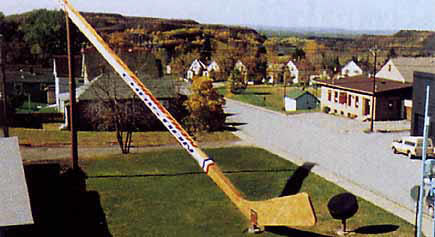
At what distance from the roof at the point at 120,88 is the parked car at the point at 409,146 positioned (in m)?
1.83

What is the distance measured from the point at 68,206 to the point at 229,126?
118 cm

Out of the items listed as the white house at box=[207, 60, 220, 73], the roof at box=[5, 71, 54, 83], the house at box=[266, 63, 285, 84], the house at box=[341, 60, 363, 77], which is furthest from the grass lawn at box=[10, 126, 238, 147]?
the house at box=[341, 60, 363, 77]

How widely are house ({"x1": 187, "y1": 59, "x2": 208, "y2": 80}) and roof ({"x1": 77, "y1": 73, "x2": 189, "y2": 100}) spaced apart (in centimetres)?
14

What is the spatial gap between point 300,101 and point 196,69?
937 millimetres

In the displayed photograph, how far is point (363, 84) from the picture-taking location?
4.77 m

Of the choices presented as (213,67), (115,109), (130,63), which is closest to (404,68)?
(213,67)

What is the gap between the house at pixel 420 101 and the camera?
466 centimetres

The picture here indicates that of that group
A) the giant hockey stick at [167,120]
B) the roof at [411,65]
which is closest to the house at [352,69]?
the roof at [411,65]

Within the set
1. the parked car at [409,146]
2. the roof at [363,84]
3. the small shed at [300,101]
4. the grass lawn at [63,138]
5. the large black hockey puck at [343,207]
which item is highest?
the roof at [363,84]

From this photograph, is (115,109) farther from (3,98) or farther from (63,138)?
(3,98)

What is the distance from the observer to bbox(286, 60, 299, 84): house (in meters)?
4.45

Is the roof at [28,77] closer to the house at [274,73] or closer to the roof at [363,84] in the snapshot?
the house at [274,73]

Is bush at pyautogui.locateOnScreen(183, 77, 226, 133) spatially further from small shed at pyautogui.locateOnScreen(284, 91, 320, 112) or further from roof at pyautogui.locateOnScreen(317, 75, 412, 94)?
roof at pyautogui.locateOnScreen(317, 75, 412, 94)

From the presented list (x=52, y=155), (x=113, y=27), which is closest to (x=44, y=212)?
(x=52, y=155)
